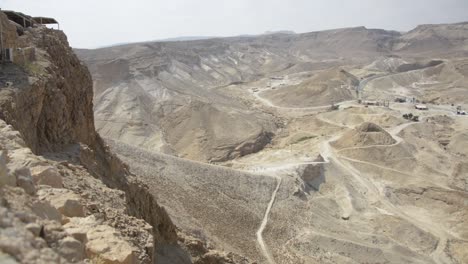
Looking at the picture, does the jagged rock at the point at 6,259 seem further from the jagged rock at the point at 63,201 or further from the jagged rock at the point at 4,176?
the jagged rock at the point at 63,201

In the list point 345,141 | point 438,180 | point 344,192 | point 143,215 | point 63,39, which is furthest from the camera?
point 345,141

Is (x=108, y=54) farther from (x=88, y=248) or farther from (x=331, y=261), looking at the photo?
(x=88, y=248)

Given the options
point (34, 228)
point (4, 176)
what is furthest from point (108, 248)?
point (4, 176)

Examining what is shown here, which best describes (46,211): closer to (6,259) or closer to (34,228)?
(34,228)

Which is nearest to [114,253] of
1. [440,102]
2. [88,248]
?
[88,248]

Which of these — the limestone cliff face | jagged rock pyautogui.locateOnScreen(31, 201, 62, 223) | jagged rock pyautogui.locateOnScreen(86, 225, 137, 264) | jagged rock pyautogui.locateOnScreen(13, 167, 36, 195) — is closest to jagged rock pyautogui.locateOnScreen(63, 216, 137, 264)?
jagged rock pyautogui.locateOnScreen(86, 225, 137, 264)
